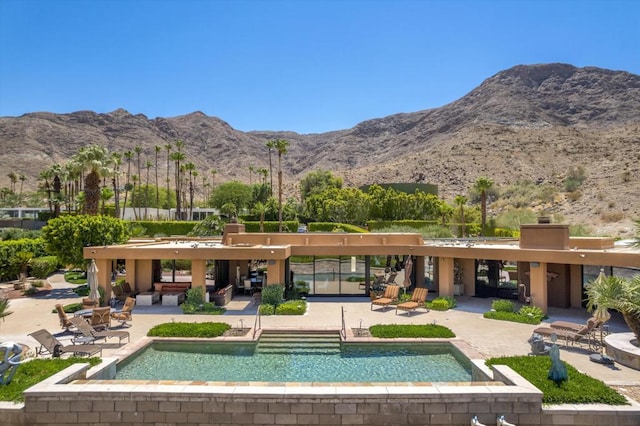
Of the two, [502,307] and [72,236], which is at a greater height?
[72,236]

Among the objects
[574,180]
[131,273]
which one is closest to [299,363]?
[131,273]

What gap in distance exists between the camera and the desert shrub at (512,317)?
650 inches

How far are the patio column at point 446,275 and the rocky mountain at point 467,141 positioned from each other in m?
32.7

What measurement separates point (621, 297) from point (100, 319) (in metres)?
16.5

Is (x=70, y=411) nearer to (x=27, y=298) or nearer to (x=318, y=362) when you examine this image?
(x=318, y=362)

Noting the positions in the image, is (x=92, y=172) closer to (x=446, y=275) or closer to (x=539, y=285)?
(x=446, y=275)

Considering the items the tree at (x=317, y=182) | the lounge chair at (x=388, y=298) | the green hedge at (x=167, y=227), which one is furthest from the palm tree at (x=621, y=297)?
the tree at (x=317, y=182)

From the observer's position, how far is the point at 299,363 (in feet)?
41.2

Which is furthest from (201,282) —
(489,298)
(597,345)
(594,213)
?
(594,213)

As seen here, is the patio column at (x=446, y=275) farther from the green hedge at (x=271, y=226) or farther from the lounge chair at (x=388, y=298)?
the green hedge at (x=271, y=226)

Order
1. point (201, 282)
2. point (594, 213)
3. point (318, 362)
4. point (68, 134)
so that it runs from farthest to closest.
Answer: point (68, 134), point (594, 213), point (201, 282), point (318, 362)

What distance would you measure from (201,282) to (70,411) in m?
11.0

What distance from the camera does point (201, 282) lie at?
19.8 meters

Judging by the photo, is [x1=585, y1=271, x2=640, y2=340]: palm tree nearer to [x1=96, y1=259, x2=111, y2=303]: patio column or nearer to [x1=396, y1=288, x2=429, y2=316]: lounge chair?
[x1=396, y1=288, x2=429, y2=316]: lounge chair
